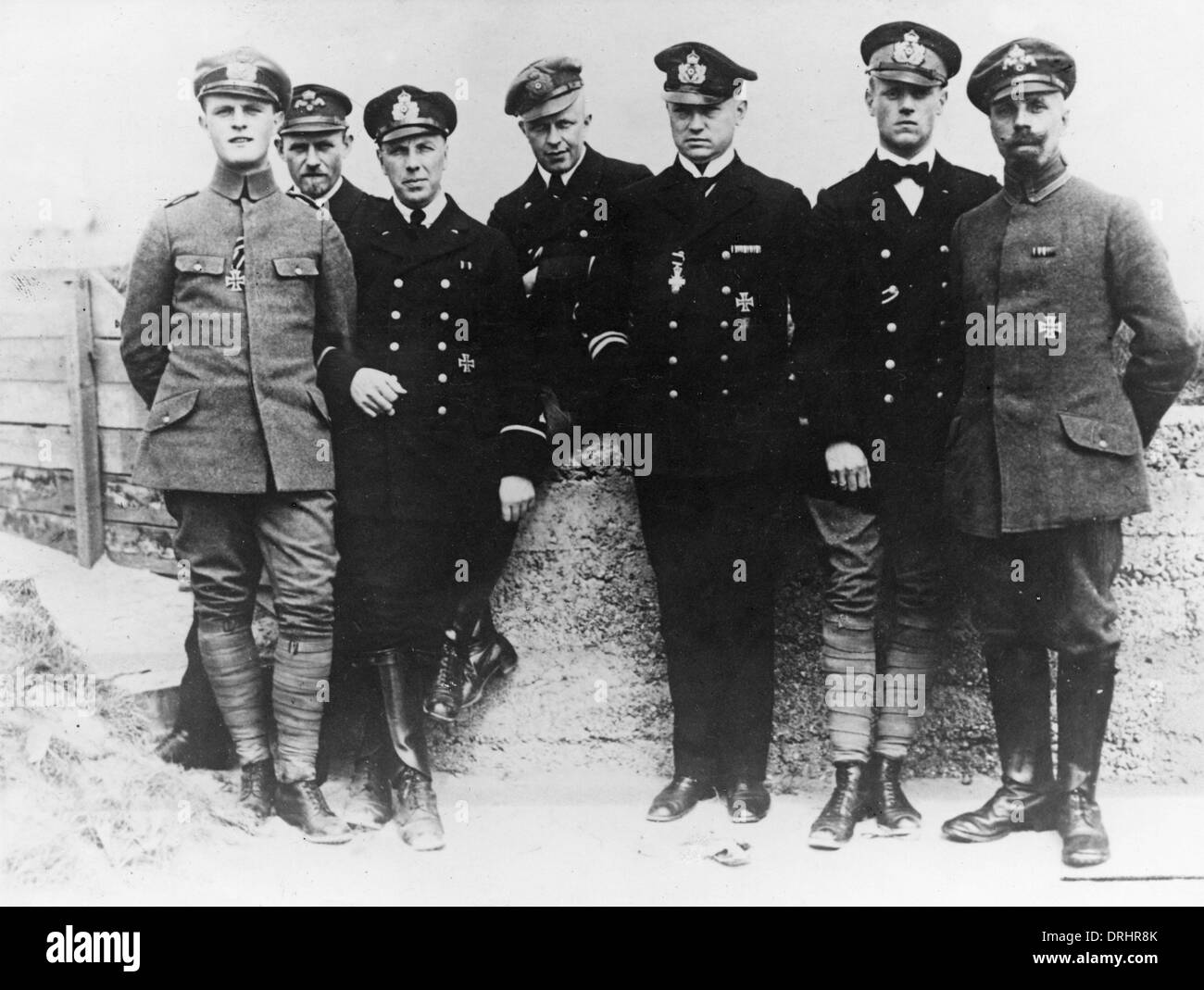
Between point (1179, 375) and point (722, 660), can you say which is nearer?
point (1179, 375)

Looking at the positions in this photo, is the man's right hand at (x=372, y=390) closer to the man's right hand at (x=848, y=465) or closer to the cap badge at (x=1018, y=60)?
the man's right hand at (x=848, y=465)

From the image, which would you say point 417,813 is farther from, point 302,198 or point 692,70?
point 692,70

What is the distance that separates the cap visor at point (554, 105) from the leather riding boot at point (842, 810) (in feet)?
7.55

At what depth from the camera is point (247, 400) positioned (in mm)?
3613

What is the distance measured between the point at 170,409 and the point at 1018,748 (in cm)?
287

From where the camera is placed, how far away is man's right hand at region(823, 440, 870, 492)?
11.6ft

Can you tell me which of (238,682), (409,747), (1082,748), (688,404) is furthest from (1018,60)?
(238,682)

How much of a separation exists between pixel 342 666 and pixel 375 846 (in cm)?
59

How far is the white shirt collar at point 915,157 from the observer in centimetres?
356

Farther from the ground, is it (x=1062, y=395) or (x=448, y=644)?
(x=1062, y=395)
